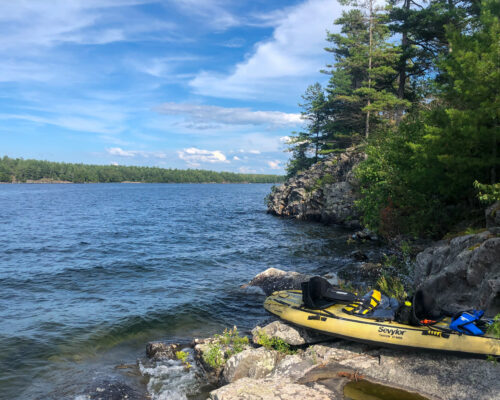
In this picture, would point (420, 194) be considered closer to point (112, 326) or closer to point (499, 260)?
point (499, 260)

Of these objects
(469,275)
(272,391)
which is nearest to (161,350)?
(272,391)

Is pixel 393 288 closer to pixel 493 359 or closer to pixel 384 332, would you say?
pixel 384 332

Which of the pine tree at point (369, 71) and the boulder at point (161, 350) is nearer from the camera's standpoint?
the boulder at point (161, 350)

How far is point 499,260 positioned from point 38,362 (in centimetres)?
1223

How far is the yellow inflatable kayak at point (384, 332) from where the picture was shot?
6.85 m

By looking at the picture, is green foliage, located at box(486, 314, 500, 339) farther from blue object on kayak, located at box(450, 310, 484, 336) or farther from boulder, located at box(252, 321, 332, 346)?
boulder, located at box(252, 321, 332, 346)

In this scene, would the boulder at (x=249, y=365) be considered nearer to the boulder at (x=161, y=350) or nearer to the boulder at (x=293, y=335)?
the boulder at (x=293, y=335)

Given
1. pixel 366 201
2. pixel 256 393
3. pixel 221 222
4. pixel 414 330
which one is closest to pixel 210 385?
pixel 256 393

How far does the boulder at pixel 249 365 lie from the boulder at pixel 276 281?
6.03 metres

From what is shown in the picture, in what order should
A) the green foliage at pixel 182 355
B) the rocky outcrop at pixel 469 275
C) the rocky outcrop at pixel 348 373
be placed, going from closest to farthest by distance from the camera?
the rocky outcrop at pixel 348 373
the rocky outcrop at pixel 469 275
the green foliage at pixel 182 355

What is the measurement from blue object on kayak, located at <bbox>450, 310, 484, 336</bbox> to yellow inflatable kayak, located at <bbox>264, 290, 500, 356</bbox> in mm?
138

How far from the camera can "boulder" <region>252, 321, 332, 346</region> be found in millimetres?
8641

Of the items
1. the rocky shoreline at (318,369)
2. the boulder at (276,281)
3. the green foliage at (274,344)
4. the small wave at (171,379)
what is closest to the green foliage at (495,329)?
the rocky shoreline at (318,369)

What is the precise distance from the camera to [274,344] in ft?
28.6
